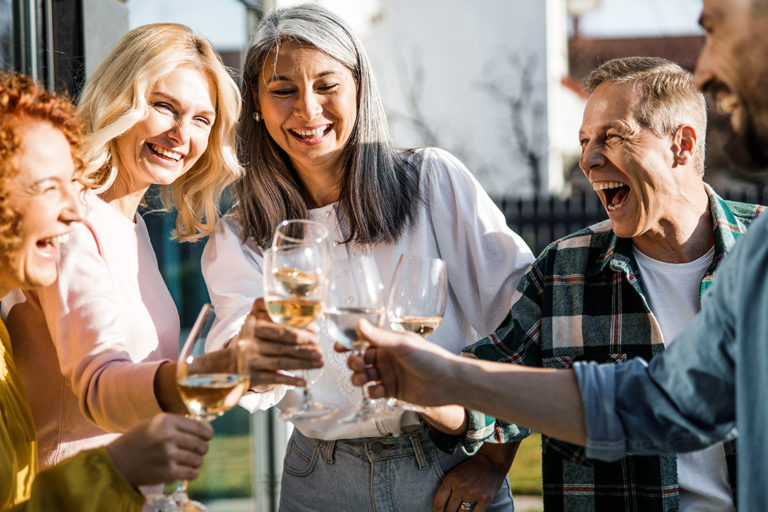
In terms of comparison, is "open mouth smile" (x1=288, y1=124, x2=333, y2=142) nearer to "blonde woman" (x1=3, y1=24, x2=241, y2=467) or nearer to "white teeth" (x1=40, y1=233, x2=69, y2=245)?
"blonde woman" (x1=3, y1=24, x2=241, y2=467)

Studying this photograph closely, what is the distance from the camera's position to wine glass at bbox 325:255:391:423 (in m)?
1.90

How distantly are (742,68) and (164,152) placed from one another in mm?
1787

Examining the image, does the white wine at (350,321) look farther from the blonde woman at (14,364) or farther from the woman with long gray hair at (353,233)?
the woman with long gray hair at (353,233)

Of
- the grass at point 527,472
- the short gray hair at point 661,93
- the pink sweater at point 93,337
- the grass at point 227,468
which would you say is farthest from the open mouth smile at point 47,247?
the grass at point 527,472

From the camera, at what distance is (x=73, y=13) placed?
326 centimetres

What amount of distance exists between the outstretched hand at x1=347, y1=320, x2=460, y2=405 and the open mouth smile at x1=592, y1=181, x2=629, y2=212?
1030 mm

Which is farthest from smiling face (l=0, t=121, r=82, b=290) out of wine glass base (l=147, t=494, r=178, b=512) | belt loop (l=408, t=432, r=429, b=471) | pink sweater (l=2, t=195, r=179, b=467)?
belt loop (l=408, t=432, r=429, b=471)

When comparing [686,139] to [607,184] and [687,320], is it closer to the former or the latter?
[607,184]

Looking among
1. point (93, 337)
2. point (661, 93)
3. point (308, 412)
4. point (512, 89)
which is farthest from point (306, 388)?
point (512, 89)

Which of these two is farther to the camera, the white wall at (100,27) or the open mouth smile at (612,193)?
the white wall at (100,27)

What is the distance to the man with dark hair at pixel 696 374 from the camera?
5.47 feet

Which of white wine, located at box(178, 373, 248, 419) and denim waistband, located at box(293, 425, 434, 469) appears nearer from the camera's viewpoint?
white wine, located at box(178, 373, 248, 419)

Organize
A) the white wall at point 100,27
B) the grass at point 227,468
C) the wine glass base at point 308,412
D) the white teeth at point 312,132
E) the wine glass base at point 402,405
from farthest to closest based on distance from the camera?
the grass at point 227,468, the white wall at point 100,27, the white teeth at point 312,132, the wine glass base at point 402,405, the wine glass base at point 308,412

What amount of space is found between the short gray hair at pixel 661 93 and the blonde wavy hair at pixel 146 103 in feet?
4.27
